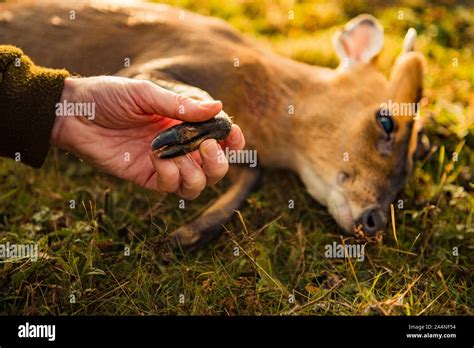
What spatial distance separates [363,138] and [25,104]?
2409 millimetres

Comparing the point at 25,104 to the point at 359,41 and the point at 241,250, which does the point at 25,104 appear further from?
the point at 359,41

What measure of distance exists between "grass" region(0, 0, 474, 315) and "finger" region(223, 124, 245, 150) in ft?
1.75

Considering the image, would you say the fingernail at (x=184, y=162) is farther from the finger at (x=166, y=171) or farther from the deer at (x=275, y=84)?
the deer at (x=275, y=84)

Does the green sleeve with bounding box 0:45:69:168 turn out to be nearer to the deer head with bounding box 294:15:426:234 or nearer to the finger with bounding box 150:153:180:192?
the finger with bounding box 150:153:180:192

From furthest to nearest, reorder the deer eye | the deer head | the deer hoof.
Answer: the deer eye < the deer head < the deer hoof

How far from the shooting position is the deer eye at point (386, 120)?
490 cm

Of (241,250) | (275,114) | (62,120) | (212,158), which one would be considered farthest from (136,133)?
(275,114)

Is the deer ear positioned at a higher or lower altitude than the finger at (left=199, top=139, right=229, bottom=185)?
higher

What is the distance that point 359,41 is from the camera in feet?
18.1

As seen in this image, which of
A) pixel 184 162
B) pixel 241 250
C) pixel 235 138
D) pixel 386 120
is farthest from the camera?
pixel 386 120

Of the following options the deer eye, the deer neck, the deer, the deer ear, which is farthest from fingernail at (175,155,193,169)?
the deer ear

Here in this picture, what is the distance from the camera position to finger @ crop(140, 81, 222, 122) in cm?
367

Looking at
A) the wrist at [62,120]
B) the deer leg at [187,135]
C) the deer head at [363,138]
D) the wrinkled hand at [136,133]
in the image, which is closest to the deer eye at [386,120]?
the deer head at [363,138]

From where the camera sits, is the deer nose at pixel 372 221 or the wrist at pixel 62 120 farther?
the deer nose at pixel 372 221
